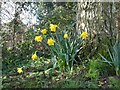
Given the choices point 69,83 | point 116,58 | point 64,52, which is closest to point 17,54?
point 64,52

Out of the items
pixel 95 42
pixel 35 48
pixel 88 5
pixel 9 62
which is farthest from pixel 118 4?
pixel 9 62

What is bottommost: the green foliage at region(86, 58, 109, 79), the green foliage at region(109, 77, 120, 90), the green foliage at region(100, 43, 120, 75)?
the green foliage at region(109, 77, 120, 90)

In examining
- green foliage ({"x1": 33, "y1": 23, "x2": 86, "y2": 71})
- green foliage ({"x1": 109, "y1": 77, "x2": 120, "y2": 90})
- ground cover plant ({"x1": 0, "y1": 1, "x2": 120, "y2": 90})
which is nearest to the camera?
green foliage ({"x1": 109, "y1": 77, "x2": 120, "y2": 90})

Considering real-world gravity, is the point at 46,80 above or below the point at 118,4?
below

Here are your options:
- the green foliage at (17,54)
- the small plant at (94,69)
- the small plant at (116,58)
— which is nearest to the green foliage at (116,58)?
the small plant at (116,58)

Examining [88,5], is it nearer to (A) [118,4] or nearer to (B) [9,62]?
(A) [118,4]

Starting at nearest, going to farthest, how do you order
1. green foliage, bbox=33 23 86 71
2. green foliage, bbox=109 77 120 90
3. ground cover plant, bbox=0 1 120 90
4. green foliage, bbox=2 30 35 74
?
green foliage, bbox=109 77 120 90, ground cover plant, bbox=0 1 120 90, green foliage, bbox=33 23 86 71, green foliage, bbox=2 30 35 74

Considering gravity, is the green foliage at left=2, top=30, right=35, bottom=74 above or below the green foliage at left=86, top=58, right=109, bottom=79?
above

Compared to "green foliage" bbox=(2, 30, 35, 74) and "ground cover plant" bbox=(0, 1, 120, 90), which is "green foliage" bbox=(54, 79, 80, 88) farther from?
"green foliage" bbox=(2, 30, 35, 74)

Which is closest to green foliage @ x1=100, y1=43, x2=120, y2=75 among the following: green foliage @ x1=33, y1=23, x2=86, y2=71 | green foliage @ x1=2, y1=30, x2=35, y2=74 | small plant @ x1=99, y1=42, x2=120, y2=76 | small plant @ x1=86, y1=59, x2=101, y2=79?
small plant @ x1=99, y1=42, x2=120, y2=76

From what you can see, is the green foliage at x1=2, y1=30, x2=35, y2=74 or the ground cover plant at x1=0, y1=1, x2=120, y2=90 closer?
the ground cover plant at x1=0, y1=1, x2=120, y2=90

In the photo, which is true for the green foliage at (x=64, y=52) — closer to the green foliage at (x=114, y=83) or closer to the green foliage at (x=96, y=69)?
the green foliage at (x=96, y=69)

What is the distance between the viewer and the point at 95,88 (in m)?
2.31

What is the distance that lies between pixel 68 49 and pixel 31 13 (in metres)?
1.67
